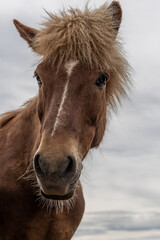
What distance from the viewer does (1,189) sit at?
239 inches

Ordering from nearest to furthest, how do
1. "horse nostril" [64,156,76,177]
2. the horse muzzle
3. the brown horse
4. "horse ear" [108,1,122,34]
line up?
1. the horse muzzle
2. "horse nostril" [64,156,76,177]
3. the brown horse
4. "horse ear" [108,1,122,34]

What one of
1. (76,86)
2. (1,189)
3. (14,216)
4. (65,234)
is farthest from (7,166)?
(76,86)

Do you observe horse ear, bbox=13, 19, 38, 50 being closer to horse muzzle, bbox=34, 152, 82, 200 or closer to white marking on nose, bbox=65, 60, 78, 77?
white marking on nose, bbox=65, 60, 78, 77

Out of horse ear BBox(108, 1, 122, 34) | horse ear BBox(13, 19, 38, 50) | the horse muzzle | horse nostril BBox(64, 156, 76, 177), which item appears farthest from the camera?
horse ear BBox(13, 19, 38, 50)

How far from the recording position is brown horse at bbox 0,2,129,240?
4.79m

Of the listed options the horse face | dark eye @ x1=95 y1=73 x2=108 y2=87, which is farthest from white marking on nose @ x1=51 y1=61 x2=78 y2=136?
dark eye @ x1=95 y1=73 x2=108 y2=87

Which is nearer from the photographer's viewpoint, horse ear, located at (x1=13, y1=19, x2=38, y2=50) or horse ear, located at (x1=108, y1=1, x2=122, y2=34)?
horse ear, located at (x1=108, y1=1, x2=122, y2=34)

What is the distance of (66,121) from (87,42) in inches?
50.3

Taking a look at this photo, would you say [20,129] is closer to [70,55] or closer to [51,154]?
[70,55]

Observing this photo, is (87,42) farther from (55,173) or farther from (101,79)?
(55,173)

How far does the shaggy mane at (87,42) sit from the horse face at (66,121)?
0.57ft

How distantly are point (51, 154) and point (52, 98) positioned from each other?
0.96 m

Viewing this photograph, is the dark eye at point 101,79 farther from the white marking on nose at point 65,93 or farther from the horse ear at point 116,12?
the horse ear at point 116,12

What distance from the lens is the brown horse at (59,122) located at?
4792mm
